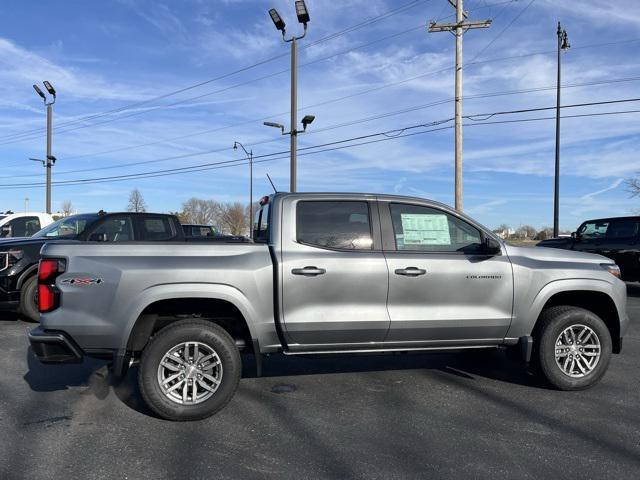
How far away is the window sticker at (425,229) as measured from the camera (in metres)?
4.91

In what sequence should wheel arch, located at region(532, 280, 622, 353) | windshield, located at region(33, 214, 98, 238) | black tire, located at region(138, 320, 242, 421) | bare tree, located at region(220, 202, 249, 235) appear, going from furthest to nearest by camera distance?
bare tree, located at region(220, 202, 249, 235) < windshield, located at region(33, 214, 98, 238) < wheel arch, located at region(532, 280, 622, 353) < black tire, located at region(138, 320, 242, 421)

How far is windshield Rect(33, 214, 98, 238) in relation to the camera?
951 cm

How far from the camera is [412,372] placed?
582cm

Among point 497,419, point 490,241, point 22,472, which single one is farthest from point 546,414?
point 22,472

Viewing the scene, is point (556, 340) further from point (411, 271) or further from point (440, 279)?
point (411, 271)

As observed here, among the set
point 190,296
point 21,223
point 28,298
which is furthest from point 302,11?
point 190,296

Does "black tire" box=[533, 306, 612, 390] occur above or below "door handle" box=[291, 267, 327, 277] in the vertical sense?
below

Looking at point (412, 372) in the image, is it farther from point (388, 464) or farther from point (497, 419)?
point (388, 464)

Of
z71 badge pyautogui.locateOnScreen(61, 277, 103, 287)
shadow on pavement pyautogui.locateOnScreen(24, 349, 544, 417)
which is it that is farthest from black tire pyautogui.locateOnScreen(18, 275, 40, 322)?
z71 badge pyautogui.locateOnScreen(61, 277, 103, 287)

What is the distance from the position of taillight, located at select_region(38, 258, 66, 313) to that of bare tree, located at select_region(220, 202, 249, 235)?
7016cm

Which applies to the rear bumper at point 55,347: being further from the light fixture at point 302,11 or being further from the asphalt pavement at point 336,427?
the light fixture at point 302,11

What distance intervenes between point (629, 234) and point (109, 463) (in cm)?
1264

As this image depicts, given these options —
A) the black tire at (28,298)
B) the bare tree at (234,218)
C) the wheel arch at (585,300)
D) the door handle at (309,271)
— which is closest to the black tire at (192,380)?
the door handle at (309,271)

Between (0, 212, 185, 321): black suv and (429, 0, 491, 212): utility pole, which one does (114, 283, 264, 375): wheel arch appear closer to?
(0, 212, 185, 321): black suv
